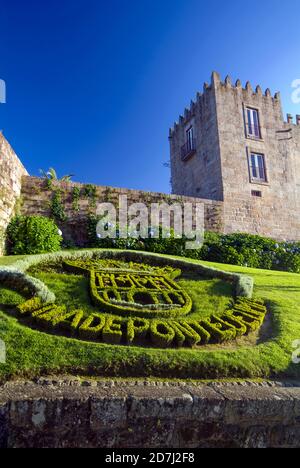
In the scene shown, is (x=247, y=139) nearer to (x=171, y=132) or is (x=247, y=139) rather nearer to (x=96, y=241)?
(x=171, y=132)

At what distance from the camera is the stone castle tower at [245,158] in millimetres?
16906

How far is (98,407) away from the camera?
2.51 metres

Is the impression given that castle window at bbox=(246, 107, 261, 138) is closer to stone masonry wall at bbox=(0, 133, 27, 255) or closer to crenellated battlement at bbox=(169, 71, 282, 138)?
crenellated battlement at bbox=(169, 71, 282, 138)

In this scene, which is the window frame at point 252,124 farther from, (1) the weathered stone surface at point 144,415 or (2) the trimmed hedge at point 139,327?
(1) the weathered stone surface at point 144,415

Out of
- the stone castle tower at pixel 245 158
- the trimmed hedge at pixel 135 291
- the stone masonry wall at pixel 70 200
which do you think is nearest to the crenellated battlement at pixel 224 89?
the stone castle tower at pixel 245 158

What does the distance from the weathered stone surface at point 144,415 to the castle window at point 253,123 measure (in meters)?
17.5

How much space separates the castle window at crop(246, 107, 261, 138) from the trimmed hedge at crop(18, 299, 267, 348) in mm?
16044

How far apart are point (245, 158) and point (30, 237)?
1266 centimetres

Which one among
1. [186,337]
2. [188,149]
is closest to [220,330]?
[186,337]

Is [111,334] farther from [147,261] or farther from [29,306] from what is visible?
[147,261]

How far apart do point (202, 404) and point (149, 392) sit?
434 mm

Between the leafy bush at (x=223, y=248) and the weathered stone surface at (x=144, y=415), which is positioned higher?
the leafy bush at (x=223, y=248)

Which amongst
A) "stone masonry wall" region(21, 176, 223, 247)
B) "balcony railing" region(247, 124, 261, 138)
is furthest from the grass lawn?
"balcony railing" region(247, 124, 261, 138)
